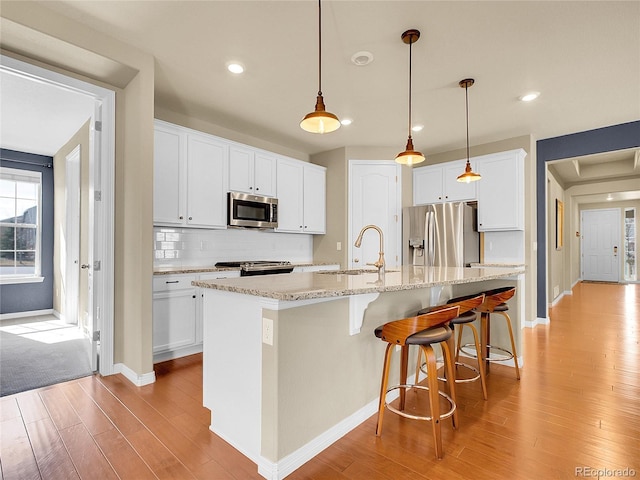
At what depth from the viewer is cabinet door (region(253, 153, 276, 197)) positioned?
4.30 meters

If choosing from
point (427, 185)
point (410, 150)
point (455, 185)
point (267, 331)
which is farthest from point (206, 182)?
point (455, 185)

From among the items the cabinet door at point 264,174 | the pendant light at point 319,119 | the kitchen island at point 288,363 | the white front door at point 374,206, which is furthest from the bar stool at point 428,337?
the white front door at point 374,206

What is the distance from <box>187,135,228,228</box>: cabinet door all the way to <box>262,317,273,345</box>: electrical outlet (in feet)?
7.80

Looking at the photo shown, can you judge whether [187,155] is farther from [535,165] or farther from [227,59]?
[535,165]

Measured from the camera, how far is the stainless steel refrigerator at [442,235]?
4.60 meters

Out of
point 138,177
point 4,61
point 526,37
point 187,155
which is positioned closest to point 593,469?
point 526,37

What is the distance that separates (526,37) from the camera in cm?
244

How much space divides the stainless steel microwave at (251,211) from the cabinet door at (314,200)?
65 cm

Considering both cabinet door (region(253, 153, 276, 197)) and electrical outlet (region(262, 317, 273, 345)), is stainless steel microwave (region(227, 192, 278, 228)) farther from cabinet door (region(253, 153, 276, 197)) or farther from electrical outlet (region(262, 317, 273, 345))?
electrical outlet (region(262, 317, 273, 345))

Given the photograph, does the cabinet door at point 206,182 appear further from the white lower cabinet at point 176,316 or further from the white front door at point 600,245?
the white front door at point 600,245

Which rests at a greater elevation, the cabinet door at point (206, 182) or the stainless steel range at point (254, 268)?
the cabinet door at point (206, 182)

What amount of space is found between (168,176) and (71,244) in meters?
2.35

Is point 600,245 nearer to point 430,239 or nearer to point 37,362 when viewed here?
point 430,239

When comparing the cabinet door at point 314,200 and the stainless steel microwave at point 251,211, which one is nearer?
the stainless steel microwave at point 251,211
